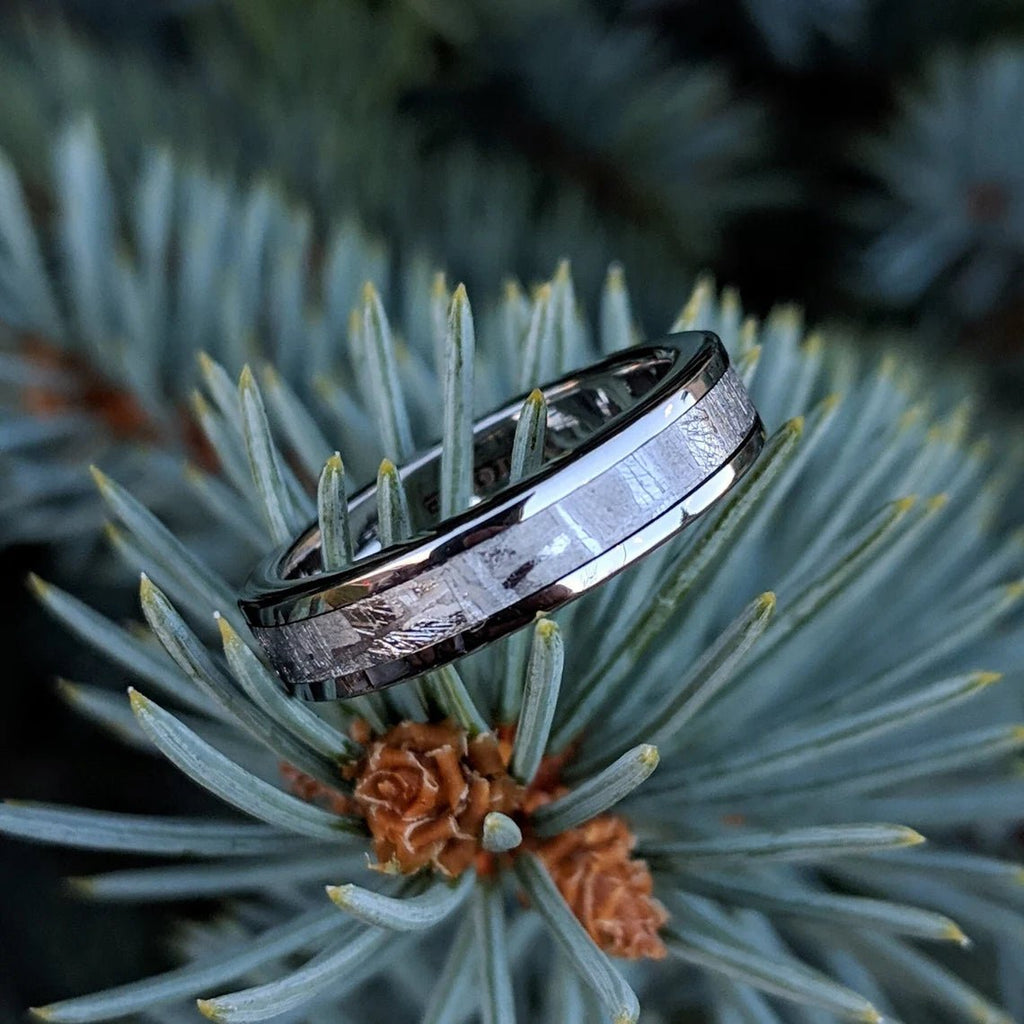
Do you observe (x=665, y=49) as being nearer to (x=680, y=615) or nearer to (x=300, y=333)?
(x=300, y=333)

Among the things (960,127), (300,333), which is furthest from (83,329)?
(960,127)

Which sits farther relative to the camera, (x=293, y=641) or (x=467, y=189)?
(x=467, y=189)

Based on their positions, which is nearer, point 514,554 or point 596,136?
point 514,554

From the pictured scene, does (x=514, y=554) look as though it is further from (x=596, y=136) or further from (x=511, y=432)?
(x=596, y=136)

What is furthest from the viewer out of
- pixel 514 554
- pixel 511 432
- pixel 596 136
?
pixel 596 136

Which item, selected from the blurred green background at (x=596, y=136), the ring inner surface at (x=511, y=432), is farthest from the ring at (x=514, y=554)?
the blurred green background at (x=596, y=136)

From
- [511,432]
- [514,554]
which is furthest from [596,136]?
[514,554]

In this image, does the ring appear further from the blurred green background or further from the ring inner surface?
the blurred green background
